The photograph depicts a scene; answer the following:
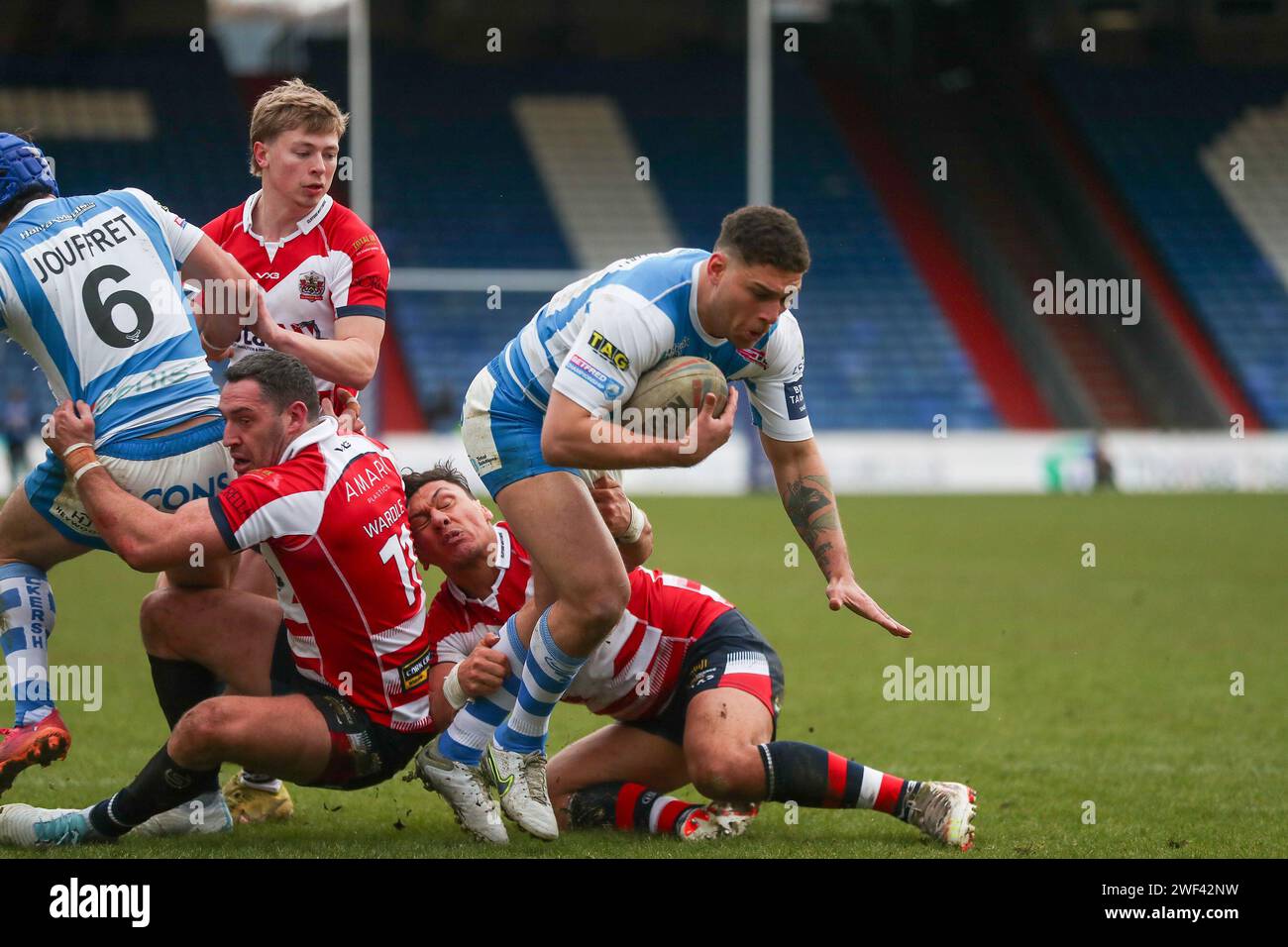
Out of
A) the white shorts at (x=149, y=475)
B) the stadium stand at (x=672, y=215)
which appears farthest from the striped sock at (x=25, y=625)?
the stadium stand at (x=672, y=215)

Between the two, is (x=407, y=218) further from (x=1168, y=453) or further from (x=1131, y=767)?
(x=1131, y=767)

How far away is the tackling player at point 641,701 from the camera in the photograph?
195 inches

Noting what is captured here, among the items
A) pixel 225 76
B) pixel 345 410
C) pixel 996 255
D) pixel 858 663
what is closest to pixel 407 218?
pixel 225 76

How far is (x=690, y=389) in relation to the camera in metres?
4.62

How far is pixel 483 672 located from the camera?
16.7 ft

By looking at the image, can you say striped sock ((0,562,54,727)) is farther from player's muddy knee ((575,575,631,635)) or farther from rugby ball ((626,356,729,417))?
rugby ball ((626,356,729,417))

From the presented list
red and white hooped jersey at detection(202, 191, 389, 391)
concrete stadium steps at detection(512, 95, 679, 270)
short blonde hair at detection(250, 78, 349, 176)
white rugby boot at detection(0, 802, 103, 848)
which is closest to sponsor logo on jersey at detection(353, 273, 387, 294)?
red and white hooped jersey at detection(202, 191, 389, 391)

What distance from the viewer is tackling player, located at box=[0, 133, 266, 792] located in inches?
194

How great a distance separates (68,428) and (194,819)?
1.37 meters

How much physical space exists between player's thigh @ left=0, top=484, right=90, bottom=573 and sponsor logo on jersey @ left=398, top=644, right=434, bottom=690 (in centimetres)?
118

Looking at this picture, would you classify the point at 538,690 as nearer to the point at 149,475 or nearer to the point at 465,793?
the point at 465,793

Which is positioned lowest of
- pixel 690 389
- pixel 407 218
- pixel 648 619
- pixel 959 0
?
pixel 648 619

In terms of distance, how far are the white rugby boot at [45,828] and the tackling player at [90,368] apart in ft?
0.42

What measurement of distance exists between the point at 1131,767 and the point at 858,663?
305cm
